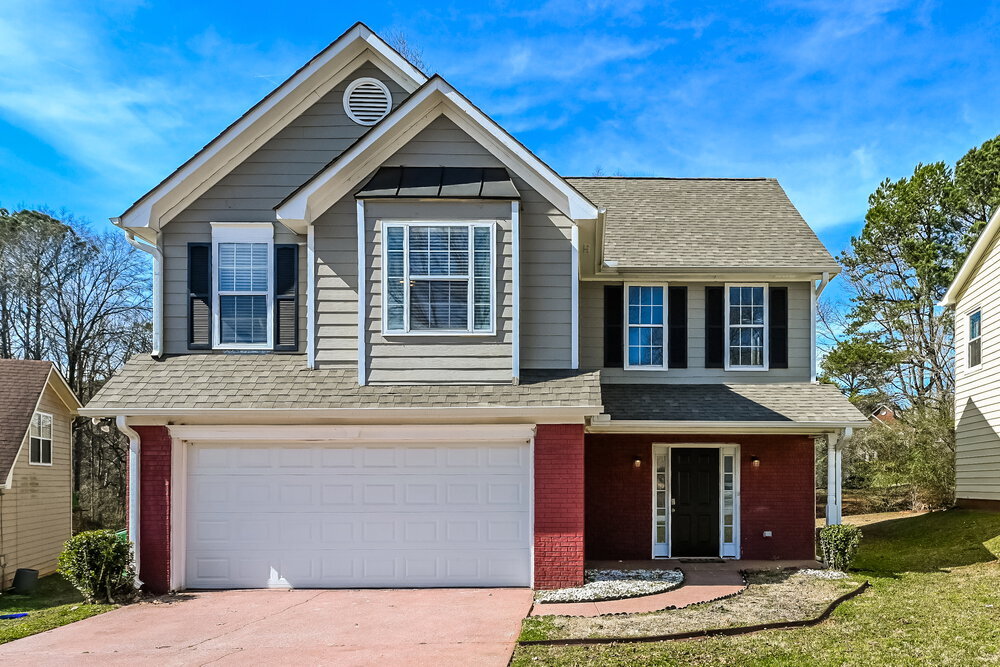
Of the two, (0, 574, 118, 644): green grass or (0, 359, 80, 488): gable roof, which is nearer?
(0, 574, 118, 644): green grass

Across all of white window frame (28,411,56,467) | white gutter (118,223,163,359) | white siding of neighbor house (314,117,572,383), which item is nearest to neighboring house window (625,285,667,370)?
white siding of neighbor house (314,117,572,383)

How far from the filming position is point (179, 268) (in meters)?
12.2

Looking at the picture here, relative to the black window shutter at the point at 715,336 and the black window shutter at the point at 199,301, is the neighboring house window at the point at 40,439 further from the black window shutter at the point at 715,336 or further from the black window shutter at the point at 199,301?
the black window shutter at the point at 715,336

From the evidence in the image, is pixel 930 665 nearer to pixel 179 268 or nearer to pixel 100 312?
pixel 179 268

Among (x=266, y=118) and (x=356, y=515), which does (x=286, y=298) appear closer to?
(x=266, y=118)

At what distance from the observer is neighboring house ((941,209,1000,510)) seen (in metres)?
16.5

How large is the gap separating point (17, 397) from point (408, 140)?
1030cm

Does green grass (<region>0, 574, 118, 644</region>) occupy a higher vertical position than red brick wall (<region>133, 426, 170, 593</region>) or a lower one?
lower

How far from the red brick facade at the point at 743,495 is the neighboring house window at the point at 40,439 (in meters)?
11.1

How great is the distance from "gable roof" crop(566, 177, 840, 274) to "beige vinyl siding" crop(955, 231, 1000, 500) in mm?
4403

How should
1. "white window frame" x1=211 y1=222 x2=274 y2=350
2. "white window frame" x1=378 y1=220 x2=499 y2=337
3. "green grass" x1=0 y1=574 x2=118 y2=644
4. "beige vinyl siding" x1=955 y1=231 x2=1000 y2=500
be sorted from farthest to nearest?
1. "beige vinyl siding" x1=955 y1=231 x2=1000 y2=500
2. "white window frame" x1=211 y1=222 x2=274 y2=350
3. "white window frame" x1=378 y1=220 x2=499 y2=337
4. "green grass" x1=0 y1=574 x2=118 y2=644

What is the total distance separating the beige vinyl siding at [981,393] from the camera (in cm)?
1648

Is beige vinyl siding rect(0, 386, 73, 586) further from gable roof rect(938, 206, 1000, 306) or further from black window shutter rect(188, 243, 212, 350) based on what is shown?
gable roof rect(938, 206, 1000, 306)

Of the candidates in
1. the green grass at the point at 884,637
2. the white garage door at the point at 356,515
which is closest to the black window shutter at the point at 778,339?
the green grass at the point at 884,637
